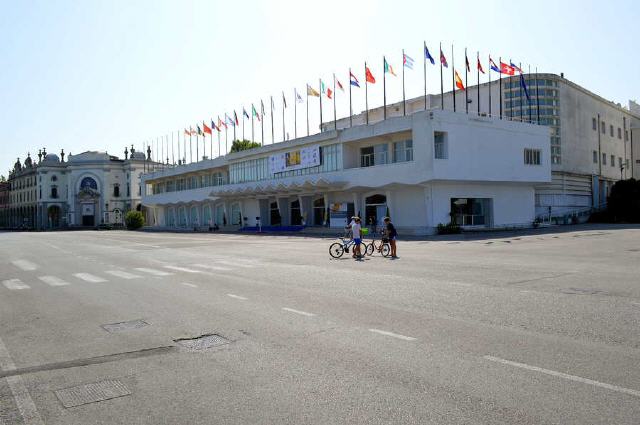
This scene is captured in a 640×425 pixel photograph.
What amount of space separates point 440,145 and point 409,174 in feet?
10.6

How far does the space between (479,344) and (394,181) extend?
35.7 metres

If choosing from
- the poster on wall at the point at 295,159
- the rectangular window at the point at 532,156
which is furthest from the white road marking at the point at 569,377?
the poster on wall at the point at 295,159

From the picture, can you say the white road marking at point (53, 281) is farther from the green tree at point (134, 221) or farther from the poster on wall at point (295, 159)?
the green tree at point (134, 221)

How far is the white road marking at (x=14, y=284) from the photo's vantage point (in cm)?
1450

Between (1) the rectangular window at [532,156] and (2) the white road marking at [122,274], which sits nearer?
(2) the white road marking at [122,274]

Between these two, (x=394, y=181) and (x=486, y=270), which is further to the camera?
(x=394, y=181)

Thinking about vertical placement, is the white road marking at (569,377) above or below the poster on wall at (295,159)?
below

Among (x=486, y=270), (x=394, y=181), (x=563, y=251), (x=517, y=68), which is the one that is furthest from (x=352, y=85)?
(x=486, y=270)

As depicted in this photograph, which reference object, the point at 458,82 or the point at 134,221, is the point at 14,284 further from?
the point at 134,221

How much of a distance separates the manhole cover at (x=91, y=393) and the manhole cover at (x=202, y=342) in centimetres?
153

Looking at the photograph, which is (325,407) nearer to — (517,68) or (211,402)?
(211,402)

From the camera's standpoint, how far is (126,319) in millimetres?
9414

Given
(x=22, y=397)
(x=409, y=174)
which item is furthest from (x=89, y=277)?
(x=409, y=174)

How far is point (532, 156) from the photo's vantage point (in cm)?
4806
